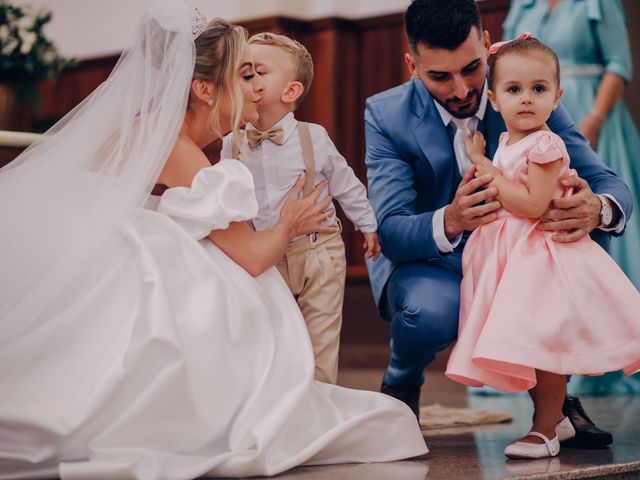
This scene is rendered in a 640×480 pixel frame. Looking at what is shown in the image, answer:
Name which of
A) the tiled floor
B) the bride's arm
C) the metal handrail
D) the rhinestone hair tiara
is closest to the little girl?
the tiled floor

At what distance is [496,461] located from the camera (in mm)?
2520

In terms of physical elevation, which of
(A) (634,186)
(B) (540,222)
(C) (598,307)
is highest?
(B) (540,222)

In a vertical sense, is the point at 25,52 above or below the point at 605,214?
above

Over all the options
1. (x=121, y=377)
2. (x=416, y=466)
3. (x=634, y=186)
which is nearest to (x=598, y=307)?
(x=416, y=466)

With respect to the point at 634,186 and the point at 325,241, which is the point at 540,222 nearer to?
the point at 325,241

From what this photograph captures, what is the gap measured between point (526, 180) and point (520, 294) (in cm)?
34

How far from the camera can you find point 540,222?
8.72 feet

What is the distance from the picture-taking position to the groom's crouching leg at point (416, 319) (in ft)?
9.50

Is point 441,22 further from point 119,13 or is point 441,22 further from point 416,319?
point 119,13

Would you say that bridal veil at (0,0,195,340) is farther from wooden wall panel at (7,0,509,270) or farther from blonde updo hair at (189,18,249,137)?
wooden wall panel at (7,0,509,270)

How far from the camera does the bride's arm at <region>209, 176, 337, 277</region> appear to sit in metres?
2.53

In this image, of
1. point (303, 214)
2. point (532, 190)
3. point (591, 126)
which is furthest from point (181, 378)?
point (591, 126)

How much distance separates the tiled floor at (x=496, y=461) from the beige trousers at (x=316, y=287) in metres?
0.45

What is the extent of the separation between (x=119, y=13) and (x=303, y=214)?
569 centimetres
